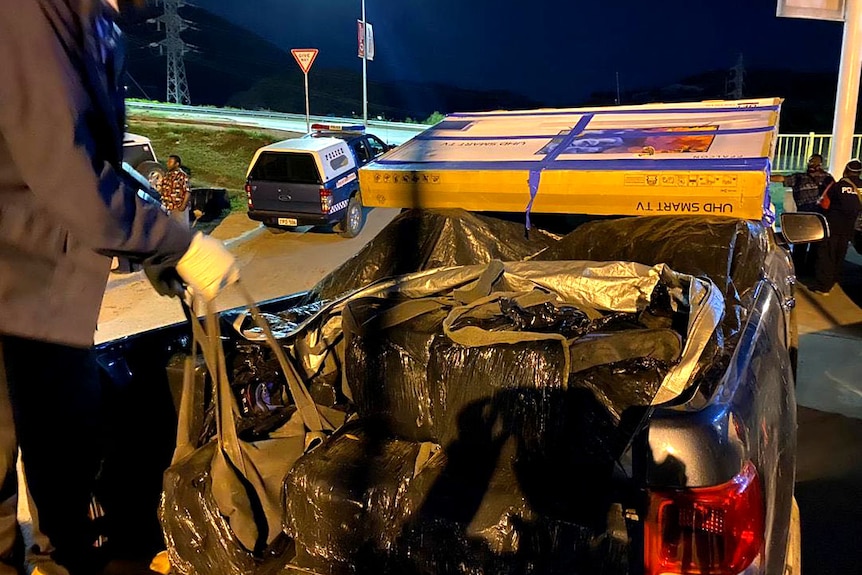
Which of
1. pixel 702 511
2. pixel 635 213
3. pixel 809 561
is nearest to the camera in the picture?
pixel 702 511

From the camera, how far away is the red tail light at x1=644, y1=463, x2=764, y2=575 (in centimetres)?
151

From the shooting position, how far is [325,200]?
11.6 metres

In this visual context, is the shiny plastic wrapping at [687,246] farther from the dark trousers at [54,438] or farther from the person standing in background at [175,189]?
the person standing in background at [175,189]

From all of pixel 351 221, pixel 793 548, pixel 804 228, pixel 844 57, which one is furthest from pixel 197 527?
pixel 351 221

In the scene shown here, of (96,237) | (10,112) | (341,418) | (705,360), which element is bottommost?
(341,418)

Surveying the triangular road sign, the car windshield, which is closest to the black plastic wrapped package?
the car windshield

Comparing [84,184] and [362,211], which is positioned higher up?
[84,184]

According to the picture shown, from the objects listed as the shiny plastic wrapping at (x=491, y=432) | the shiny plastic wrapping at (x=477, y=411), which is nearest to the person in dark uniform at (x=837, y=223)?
the shiny plastic wrapping at (x=477, y=411)

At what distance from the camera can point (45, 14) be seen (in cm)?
196

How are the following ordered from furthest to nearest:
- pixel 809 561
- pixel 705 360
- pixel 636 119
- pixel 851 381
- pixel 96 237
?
pixel 851 381
pixel 636 119
pixel 809 561
pixel 96 237
pixel 705 360

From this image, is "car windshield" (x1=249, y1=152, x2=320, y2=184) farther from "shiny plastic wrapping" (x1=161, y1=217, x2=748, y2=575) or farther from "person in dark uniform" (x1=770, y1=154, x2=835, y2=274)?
"shiny plastic wrapping" (x1=161, y1=217, x2=748, y2=575)

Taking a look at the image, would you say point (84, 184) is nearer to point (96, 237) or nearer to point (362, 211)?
point (96, 237)

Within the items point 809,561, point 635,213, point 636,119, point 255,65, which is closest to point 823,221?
point 636,119

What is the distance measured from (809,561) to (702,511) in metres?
2.18
